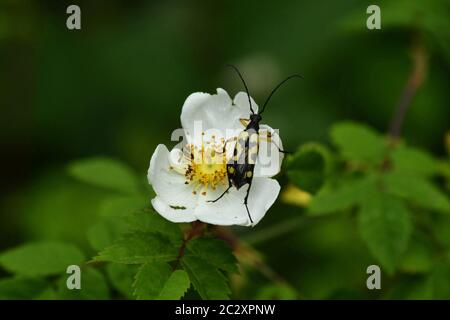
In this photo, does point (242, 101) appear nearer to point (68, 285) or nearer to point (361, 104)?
point (68, 285)

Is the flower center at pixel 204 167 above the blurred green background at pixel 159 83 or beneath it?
beneath

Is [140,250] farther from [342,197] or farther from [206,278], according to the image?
[342,197]

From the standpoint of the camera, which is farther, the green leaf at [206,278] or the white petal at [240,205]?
the white petal at [240,205]

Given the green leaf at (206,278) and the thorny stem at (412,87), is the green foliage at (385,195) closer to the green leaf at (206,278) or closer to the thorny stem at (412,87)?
the thorny stem at (412,87)

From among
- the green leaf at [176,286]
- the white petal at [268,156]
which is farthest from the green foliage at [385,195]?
the green leaf at [176,286]

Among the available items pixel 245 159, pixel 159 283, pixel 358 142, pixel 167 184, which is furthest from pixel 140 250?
pixel 358 142

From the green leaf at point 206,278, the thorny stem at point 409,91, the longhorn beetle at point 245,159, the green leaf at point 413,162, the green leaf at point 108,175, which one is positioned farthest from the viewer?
the thorny stem at point 409,91

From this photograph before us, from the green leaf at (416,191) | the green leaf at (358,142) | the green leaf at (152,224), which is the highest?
the green leaf at (358,142)

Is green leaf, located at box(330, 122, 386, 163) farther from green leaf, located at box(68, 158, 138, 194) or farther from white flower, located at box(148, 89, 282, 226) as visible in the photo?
green leaf, located at box(68, 158, 138, 194)
